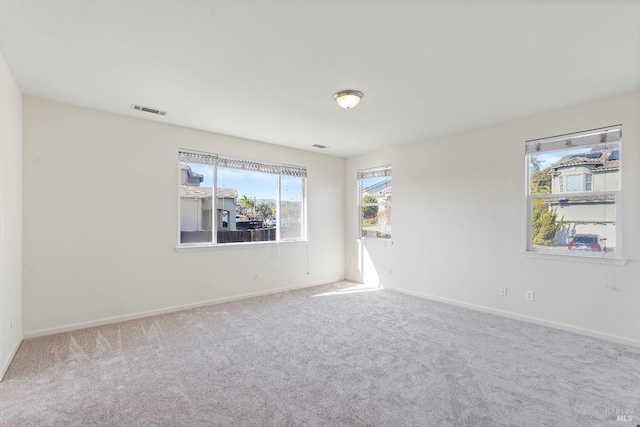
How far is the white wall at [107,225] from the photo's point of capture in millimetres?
3234

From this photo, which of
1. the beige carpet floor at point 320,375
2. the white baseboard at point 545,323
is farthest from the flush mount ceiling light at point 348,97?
the white baseboard at point 545,323

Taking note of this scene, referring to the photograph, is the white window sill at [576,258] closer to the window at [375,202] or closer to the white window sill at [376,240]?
the white window sill at [376,240]

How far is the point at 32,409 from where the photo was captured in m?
2.02

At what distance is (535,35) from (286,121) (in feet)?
8.78

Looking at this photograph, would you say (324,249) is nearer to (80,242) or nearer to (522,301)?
(522,301)

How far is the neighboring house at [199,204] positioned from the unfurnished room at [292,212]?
41mm

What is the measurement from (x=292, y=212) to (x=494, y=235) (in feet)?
10.5

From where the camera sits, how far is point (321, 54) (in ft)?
7.79

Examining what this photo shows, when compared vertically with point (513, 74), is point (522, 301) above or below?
below

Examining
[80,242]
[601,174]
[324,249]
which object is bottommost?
[324,249]

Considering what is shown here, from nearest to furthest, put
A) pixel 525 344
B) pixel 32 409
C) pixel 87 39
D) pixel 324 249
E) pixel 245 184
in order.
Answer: pixel 32 409
pixel 87 39
pixel 525 344
pixel 245 184
pixel 324 249

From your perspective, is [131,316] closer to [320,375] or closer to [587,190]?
[320,375]

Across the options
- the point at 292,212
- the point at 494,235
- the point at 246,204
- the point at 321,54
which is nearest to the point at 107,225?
the point at 246,204

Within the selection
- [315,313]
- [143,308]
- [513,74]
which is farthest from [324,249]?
[513,74]
